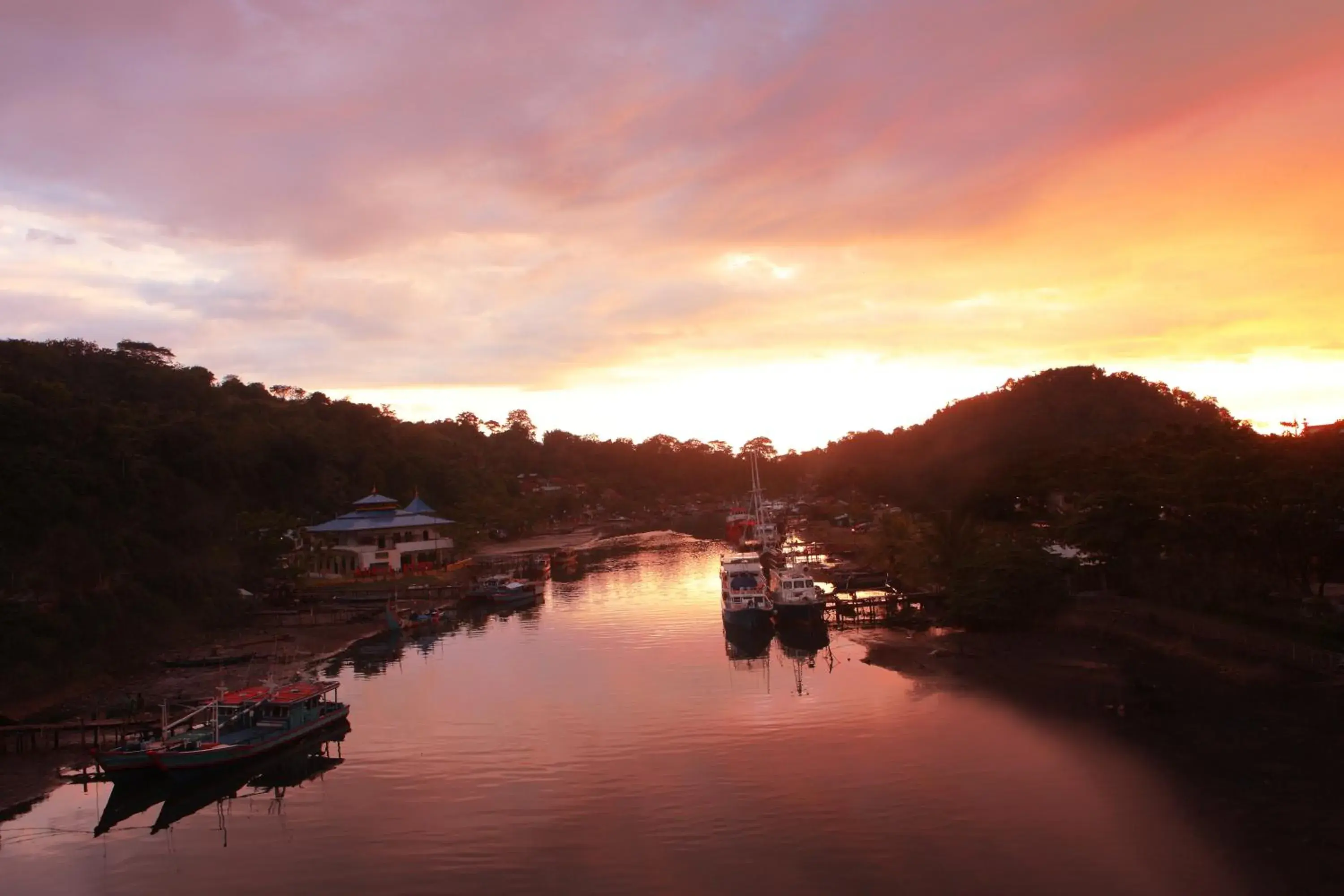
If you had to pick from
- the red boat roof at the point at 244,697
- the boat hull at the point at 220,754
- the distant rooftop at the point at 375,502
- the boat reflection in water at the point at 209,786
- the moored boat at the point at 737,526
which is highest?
the distant rooftop at the point at 375,502

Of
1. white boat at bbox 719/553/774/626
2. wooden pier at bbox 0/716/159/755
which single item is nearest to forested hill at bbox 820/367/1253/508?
white boat at bbox 719/553/774/626

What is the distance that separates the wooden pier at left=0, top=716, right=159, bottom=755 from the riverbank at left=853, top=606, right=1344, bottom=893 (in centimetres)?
2823

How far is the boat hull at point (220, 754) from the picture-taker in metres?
28.7

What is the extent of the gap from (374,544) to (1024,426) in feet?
184

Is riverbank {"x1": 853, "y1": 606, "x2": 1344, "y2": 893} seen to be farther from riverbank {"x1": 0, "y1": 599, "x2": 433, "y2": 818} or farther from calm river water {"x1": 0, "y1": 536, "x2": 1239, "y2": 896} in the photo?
riverbank {"x1": 0, "y1": 599, "x2": 433, "y2": 818}

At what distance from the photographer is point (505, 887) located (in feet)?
69.6

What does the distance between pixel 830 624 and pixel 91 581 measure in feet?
120

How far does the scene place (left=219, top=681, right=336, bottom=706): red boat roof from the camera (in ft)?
108

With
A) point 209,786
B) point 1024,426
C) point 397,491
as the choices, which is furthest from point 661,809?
point 397,491

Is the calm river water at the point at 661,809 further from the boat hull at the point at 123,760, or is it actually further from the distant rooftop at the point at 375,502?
the distant rooftop at the point at 375,502

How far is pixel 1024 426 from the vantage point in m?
85.5

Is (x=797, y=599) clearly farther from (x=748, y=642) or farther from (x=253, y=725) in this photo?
(x=253, y=725)

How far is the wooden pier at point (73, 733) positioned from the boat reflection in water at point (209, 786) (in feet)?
9.57

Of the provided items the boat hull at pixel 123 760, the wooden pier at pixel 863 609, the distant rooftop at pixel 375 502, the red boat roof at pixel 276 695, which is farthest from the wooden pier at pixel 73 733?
the distant rooftop at pixel 375 502
